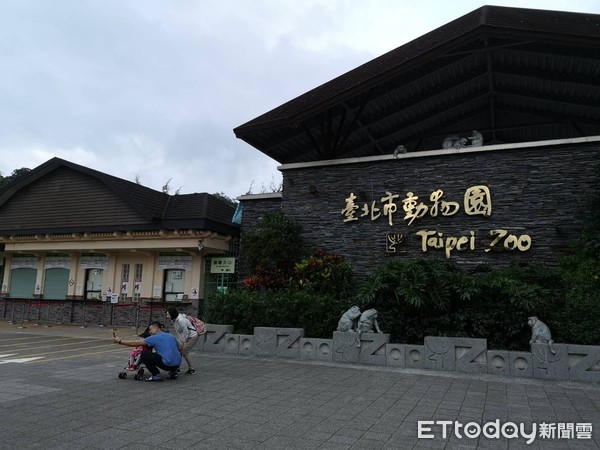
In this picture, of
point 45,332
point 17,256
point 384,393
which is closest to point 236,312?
point 384,393

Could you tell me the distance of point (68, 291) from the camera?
1989cm

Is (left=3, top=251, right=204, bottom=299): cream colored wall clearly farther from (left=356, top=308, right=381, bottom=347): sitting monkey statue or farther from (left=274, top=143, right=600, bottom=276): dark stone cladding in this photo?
(left=356, top=308, right=381, bottom=347): sitting monkey statue

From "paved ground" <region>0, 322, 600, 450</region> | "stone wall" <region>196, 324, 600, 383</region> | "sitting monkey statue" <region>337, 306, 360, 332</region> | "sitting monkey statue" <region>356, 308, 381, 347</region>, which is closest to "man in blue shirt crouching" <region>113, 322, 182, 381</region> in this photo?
"paved ground" <region>0, 322, 600, 450</region>

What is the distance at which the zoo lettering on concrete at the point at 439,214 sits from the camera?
1174 centimetres

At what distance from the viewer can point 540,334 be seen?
26.7 feet

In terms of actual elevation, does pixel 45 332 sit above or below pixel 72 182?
below

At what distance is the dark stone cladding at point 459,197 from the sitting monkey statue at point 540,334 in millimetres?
3528

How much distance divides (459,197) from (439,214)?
69 centimetres

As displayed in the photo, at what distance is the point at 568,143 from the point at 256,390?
32.8 ft

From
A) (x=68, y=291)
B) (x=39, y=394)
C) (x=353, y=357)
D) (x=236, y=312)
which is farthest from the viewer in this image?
(x=68, y=291)

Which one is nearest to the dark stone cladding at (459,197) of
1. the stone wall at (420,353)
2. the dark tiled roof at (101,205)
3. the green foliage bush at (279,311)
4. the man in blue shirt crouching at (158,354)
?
the green foliage bush at (279,311)

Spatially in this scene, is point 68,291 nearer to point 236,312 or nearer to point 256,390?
point 236,312

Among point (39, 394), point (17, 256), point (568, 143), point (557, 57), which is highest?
point (557, 57)

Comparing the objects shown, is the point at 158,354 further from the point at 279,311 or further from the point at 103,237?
the point at 103,237
